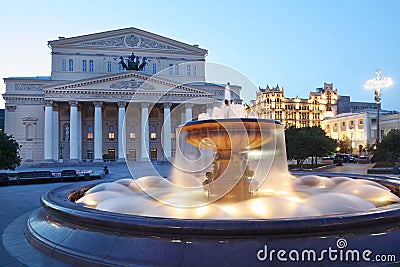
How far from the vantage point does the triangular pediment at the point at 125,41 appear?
193 ft

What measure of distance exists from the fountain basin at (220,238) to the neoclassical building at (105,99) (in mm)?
45542

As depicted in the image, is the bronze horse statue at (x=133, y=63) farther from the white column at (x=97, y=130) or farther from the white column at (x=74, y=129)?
the white column at (x=74, y=129)

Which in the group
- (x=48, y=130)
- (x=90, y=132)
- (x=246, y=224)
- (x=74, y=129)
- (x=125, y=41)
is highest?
(x=125, y=41)

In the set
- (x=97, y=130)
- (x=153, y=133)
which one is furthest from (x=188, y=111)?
(x=97, y=130)

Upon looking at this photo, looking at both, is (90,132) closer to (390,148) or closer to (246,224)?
(390,148)

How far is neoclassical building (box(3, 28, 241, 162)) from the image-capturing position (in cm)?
5162

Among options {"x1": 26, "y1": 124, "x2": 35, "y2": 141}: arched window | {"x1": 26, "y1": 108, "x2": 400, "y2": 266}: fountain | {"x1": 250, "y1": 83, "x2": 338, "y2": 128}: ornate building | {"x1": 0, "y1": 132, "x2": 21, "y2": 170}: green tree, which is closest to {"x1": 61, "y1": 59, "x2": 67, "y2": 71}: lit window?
{"x1": 26, "y1": 124, "x2": 35, "y2": 141}: arched window

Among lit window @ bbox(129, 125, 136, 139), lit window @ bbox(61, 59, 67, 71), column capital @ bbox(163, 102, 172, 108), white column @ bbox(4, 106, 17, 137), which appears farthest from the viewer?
lit window @ bbox(61, 59, 67, 71)

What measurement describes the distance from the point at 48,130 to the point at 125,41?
2114cm

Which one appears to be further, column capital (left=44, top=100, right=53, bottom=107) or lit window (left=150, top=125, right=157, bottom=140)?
lit window (left=150, top=125, right=157, bottom=140)

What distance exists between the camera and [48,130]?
51.7 m

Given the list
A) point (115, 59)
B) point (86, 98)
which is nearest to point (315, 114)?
point (115, 59)

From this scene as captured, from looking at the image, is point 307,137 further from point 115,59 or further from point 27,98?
point 27,98

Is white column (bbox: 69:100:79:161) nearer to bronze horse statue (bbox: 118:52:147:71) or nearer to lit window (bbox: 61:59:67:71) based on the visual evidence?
bronze horse statue (bbox: 118:52:147:71)
